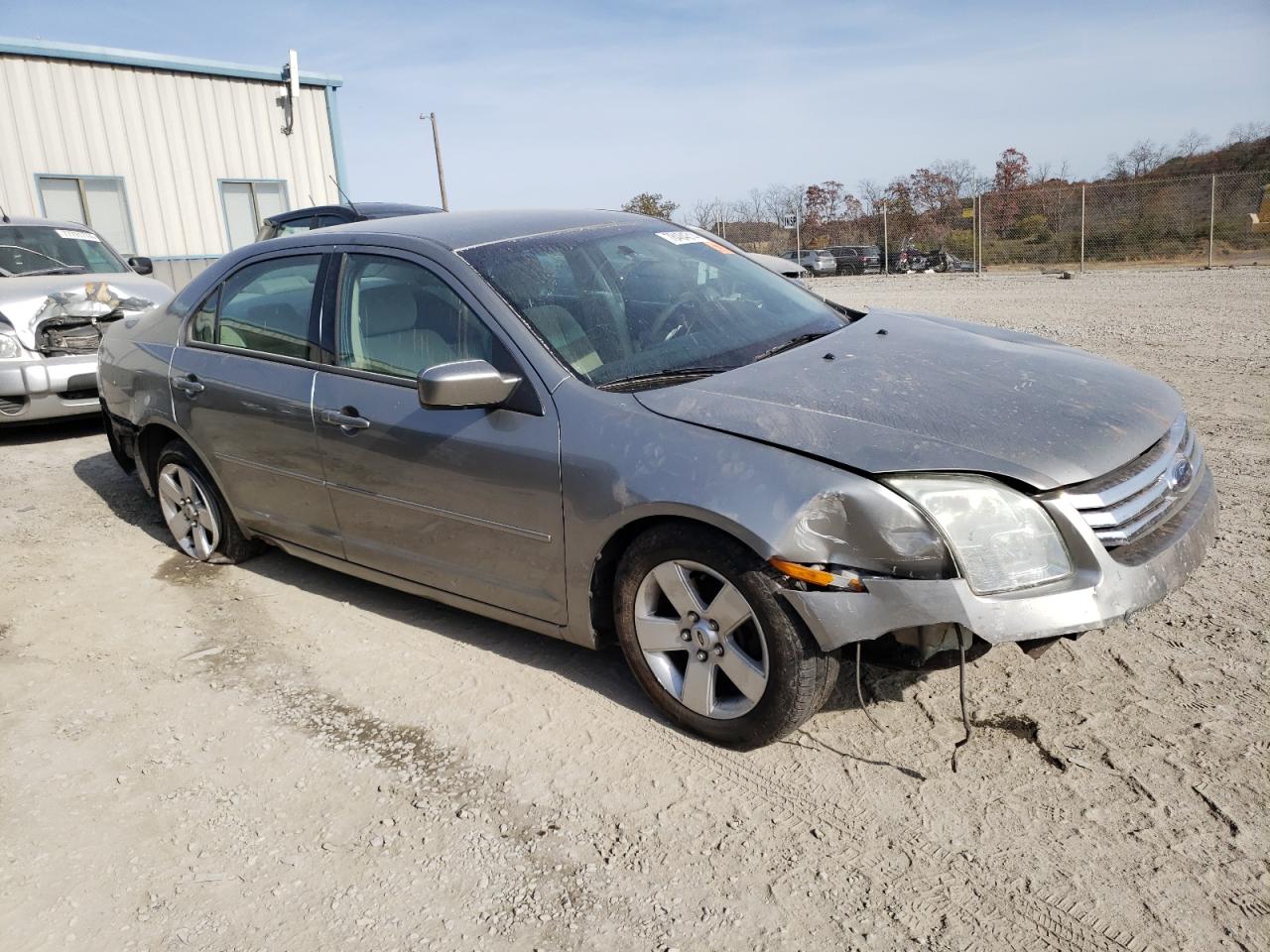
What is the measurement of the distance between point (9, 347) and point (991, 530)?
7.65m

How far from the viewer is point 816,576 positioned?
276 centimetres

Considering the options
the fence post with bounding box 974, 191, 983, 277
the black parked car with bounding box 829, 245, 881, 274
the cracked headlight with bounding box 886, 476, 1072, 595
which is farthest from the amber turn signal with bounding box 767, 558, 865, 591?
the black parked car with bounding box 829, 245, 881, 274

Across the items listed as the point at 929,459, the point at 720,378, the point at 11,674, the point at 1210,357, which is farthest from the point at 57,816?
the point at 1210,357

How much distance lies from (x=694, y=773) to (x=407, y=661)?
→ 4.58ft

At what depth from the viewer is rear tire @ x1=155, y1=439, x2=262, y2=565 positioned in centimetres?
489

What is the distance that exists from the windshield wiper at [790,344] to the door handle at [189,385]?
2.64 meters

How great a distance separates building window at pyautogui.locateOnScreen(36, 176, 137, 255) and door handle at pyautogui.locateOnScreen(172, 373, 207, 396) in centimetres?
1321

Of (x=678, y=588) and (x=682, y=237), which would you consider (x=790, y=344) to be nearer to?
(x=682, y=237)

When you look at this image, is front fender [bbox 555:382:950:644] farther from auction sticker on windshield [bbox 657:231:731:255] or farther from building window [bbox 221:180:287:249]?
building window [bbox 221:180:287:249]

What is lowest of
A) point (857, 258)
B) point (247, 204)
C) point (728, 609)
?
point (728, 609)

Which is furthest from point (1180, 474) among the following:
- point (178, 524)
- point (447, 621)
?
point (178, 524)

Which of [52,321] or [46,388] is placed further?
[52,321]

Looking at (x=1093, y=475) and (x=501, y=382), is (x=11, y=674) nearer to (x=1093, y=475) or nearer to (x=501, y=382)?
(x=501, y=382)

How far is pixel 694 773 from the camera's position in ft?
9.91
